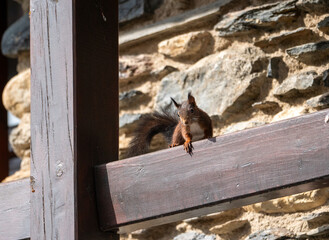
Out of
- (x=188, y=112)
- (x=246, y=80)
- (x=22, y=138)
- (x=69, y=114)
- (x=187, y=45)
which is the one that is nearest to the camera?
(x=69, y=114)

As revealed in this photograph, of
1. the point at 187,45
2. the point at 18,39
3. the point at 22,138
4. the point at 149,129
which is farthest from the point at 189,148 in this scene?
the point at 18,39

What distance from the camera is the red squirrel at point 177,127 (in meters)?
1.99

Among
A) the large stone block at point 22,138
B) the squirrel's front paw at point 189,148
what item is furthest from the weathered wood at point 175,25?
the squirrel's front paw at point 189,148

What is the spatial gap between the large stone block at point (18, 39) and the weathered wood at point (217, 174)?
1792mm

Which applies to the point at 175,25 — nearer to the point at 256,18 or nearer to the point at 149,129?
the point at 256,18

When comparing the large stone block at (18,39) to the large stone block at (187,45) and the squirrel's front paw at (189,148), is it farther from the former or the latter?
the squirrel's front paw at (189,148)

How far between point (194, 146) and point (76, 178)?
1.01 ft

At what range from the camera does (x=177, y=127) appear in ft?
6.81

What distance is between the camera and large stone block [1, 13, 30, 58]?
3191 millimetres

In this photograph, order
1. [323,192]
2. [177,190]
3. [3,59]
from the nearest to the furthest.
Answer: [177,190], [323,192], [3,59]

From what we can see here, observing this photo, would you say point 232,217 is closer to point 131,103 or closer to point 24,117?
point 131,103

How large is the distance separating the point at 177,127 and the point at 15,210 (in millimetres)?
656

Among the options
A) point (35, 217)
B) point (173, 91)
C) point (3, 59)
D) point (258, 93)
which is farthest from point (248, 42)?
point (3, 59)

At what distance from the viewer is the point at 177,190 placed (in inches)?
58.5
